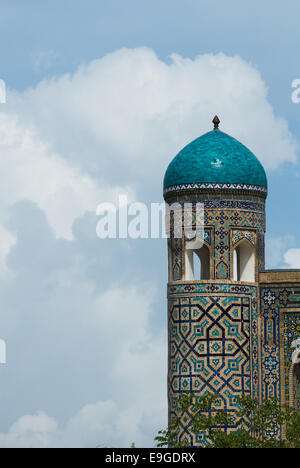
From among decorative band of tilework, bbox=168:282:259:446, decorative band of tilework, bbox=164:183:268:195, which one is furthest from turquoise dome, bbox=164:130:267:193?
decorative band of tilework, bbox=168:282:259:446

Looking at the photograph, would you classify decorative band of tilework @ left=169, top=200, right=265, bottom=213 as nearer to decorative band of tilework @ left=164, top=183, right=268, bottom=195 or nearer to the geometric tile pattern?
decorative band of tilework @ left=164, top=183, right=268, bottom=195

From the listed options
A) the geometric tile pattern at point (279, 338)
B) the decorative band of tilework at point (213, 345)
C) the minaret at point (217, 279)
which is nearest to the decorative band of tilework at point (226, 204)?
the minaret at point (217, 279)

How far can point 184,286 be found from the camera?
106ft

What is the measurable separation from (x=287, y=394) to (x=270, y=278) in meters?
2.63

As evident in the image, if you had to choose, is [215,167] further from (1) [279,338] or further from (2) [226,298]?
(1) [279,338]

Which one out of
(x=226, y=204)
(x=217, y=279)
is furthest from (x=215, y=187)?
(x=217, y=279)

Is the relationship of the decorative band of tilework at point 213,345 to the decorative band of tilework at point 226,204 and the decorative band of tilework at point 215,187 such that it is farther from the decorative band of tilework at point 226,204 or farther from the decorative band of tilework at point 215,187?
the decorative band of tilework at point 215,187

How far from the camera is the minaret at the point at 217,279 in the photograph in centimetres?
3184

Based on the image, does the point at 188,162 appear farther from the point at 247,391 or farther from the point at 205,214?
the point at 247,391

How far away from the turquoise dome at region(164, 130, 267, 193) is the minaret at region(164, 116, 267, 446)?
0.07 ft

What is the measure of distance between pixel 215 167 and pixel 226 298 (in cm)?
299

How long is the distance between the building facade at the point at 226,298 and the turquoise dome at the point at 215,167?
0.02 meters

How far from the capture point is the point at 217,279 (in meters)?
32.2
